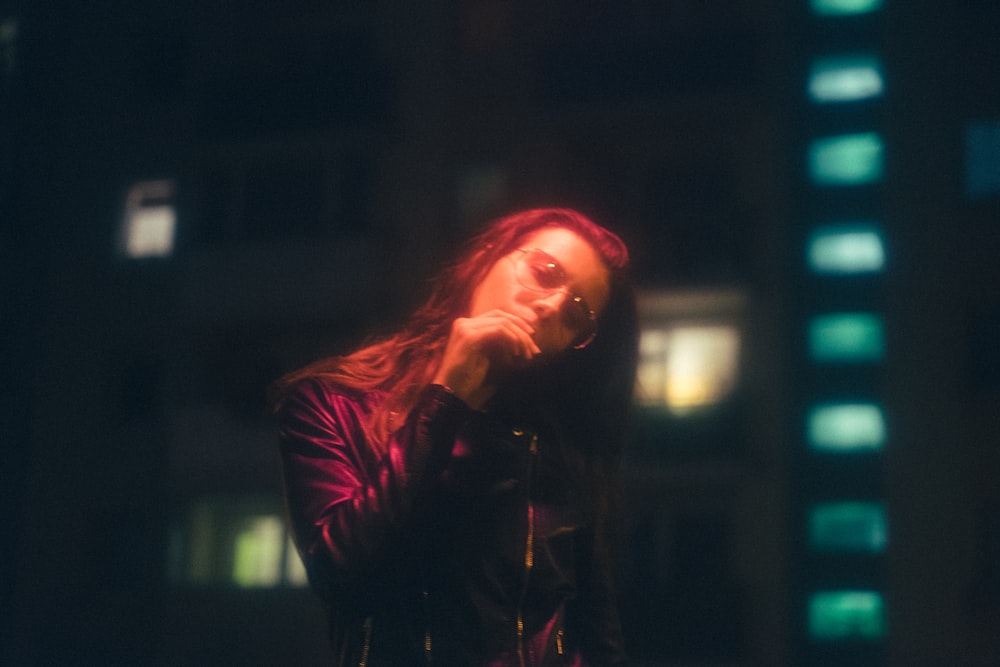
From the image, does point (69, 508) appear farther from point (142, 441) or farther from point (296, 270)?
point (296, 270)

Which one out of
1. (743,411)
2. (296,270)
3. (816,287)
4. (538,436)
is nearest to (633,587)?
(743,411)

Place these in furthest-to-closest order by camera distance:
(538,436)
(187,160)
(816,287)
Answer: (187,160) → (816,287) → (538,436)

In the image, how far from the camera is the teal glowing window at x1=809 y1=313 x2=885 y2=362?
346 cm

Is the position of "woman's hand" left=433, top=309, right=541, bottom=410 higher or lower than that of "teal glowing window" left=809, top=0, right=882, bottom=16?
lower

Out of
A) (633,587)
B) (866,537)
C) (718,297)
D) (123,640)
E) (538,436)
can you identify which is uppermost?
(538,436)

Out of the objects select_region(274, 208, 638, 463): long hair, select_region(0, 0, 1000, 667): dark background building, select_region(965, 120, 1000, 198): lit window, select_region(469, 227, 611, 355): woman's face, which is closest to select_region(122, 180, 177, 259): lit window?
select_region(0, 0, 1000, 667): dark background building

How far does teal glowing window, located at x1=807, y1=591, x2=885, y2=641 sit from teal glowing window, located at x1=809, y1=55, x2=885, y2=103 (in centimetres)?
162

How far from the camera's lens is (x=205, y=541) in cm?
437

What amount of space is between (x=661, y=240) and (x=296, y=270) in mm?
1835

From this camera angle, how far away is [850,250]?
3.29 metres

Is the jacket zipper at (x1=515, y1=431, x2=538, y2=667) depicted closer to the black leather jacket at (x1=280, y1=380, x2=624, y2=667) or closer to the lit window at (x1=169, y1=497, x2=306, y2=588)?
the black leather jacket at (x1=280, y1=380, x2=624, y2=667)

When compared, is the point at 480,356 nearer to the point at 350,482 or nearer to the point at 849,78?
the point at 350,482

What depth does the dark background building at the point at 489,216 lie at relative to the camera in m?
3.53

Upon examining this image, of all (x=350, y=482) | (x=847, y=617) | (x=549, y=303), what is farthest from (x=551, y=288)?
(x=847, y=617)
